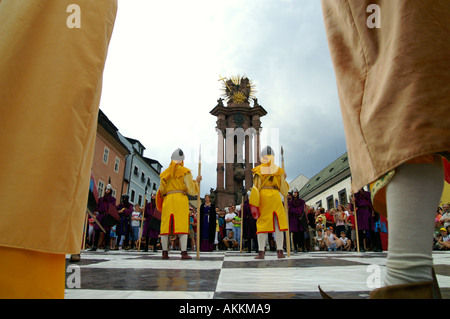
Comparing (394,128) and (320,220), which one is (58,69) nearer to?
(394,128)

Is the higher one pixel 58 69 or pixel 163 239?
pixel 58 69

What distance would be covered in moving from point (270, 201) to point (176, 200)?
5.96ft

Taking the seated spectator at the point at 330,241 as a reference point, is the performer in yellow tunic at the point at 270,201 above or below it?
above

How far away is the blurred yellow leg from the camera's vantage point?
89 centimetres

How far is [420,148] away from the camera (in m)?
0.89

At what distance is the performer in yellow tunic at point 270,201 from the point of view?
546 cm

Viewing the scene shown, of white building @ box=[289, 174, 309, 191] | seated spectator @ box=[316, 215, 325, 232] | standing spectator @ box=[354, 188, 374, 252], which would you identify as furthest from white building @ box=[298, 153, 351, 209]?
standing spectator @ box=[354, 188, 374, 252]

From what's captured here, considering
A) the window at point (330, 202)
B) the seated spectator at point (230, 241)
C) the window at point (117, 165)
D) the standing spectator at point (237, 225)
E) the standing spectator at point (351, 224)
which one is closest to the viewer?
the standing spectator at point (351, 224)

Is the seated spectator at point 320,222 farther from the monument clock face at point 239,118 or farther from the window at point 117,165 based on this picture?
the window at point 117,165

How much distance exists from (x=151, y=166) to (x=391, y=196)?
38161 mm

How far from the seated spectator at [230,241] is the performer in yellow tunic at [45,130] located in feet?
40.3

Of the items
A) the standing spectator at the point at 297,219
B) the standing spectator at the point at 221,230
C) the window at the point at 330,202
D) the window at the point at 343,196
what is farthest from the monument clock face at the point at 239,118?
the standing spectator at the point at 297,219

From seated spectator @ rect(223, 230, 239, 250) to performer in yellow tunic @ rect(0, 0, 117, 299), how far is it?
12.3m
